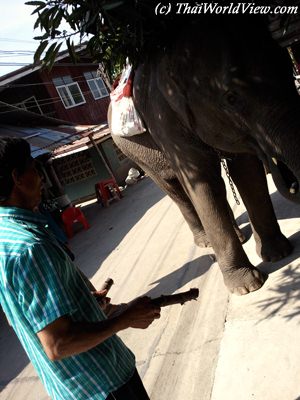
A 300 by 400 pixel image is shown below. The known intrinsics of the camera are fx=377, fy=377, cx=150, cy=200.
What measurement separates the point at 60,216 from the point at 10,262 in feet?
32.6

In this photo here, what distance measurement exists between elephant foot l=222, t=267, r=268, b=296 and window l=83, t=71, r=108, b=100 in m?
16.5

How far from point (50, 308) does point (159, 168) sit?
130 inches

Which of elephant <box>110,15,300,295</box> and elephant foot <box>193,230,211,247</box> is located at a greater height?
elephant <box>110,15,300,295</box>

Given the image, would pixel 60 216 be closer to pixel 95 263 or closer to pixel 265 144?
pixel 95 263

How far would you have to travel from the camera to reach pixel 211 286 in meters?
3.85

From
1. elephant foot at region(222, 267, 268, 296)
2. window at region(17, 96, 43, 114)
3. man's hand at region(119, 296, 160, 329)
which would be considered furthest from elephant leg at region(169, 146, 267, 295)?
window at region(17, 96, 43, 114)

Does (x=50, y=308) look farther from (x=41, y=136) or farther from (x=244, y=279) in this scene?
(x=41, y=136)

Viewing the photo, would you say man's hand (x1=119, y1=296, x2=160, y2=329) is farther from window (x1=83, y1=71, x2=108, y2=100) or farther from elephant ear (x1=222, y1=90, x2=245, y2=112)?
window (x1=83, y1=71, x2=108, y2=100)

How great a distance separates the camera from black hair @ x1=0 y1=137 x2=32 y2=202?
55.7 inches

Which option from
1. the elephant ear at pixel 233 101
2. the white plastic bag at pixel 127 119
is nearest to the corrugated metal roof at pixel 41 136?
the white plastic bag at pixel 127 119

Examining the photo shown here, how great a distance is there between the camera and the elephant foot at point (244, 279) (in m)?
3.37

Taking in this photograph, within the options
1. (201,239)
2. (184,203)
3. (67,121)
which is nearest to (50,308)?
(201,239)

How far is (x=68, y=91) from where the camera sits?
1728cm

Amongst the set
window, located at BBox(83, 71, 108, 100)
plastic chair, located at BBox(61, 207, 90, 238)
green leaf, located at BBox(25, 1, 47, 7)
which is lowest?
plastic chair, located at BBox(61, 207, 90, 238)
